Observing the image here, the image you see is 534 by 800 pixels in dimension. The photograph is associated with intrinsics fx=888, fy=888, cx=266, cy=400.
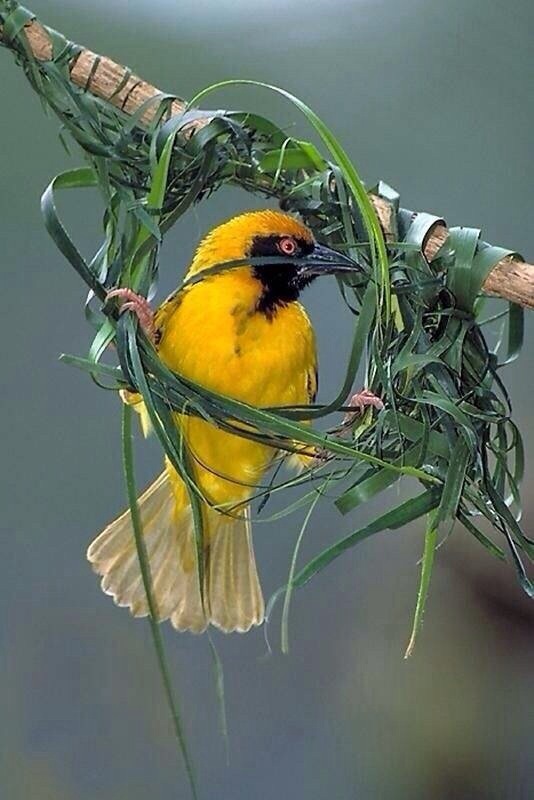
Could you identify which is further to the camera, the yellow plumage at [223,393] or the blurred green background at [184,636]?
the blurred green background at [184,636]

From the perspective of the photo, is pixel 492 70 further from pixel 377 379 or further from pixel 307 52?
pixel 377 379

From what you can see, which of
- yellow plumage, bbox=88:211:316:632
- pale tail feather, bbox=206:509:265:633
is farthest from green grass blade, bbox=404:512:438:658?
pale tail feather, bbox=206:509:265:633

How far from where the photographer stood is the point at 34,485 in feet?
4.12

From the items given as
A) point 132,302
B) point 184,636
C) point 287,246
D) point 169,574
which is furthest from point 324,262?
point 184,636

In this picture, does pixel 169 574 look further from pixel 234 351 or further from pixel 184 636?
pixel 184 636

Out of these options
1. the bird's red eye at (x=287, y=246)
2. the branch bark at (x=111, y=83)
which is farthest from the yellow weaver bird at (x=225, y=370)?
the branch bark at (x=111, y=83)

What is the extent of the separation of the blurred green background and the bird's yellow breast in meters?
0.53

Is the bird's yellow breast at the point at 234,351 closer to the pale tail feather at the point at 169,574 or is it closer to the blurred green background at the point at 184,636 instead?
the pale tail feather at the point at 169,574

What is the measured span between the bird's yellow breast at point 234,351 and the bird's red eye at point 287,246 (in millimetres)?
59

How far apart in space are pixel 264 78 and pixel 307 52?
8cm

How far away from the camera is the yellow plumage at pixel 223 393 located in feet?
2.22

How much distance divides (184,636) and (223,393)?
717mm

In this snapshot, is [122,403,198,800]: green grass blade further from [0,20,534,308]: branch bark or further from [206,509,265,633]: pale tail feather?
[206,509,265,633]: pale tail feather

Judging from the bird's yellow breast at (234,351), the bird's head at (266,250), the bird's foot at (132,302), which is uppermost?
the bird's head at (266,250)
